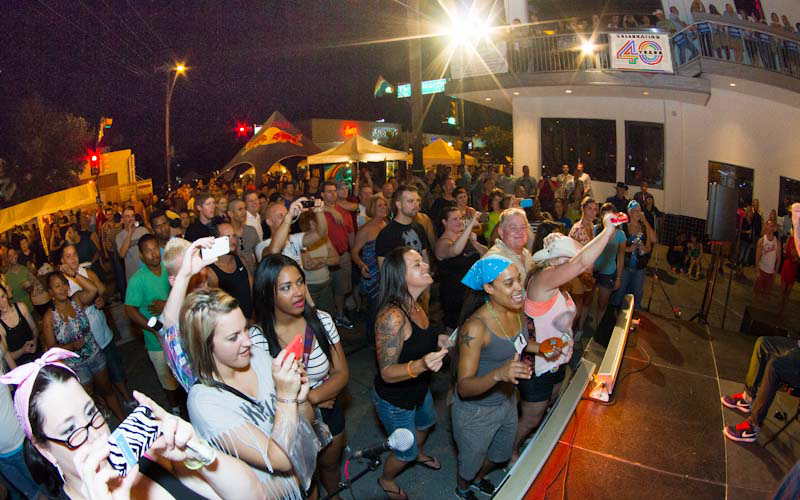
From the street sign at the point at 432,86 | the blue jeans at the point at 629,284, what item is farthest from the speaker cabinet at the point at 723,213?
the street sign at the point at 432,86

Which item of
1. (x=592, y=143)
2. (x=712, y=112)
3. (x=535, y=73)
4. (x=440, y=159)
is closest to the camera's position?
(x=712, y=112)

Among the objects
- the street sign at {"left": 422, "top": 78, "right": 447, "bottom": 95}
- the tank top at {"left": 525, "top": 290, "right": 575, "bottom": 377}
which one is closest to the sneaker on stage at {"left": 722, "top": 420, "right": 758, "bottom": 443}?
the tank top at {"left": 525, "top": 290, "right": 575, "bottom": 377}

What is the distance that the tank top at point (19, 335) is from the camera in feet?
12.2

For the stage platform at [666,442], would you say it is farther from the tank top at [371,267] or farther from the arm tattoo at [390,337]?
the tank top at [371,267]

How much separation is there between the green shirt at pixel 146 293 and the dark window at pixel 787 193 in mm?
12457

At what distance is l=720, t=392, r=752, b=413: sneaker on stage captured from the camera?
4.52 m

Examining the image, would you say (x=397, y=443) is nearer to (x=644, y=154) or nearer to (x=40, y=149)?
(x=644, y=154)

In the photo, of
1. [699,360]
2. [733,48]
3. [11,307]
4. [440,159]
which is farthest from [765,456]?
[440,159]

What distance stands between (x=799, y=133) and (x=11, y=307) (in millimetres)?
13738

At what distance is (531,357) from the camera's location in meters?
3.81

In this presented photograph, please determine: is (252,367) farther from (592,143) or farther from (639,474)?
(592,143)

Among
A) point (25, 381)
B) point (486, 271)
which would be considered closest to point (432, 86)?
point (486, 271)

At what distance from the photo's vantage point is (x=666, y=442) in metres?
3.90

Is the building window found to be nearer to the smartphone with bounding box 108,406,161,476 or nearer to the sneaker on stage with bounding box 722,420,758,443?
the sneaker on stage with bounding box 722,420,758,443
